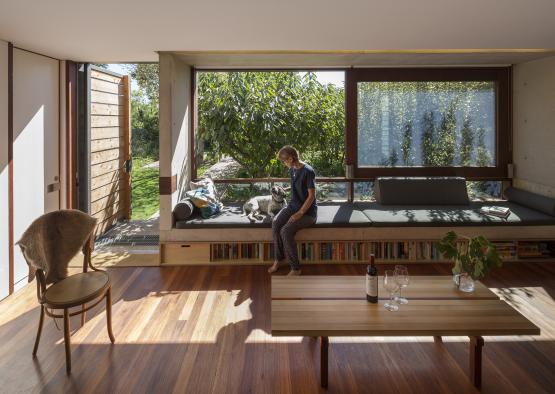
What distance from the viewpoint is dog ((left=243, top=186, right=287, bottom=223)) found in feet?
16.9

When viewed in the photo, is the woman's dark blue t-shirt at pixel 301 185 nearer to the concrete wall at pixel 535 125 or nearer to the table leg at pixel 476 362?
the table leg at pixel 476 362

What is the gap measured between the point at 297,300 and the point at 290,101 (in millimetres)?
3969

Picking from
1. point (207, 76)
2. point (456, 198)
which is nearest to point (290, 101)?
point (207, 76)

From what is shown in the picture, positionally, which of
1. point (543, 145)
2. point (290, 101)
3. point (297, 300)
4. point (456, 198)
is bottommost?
point (297, 300)

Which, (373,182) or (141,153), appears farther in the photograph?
(141,153)

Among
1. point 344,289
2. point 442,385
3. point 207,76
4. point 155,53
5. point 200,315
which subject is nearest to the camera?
point 442,385

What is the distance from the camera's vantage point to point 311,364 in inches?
110

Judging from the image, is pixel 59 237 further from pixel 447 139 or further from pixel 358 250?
pixel 447 139

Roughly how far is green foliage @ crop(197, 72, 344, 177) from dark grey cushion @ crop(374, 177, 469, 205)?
30.4 inches

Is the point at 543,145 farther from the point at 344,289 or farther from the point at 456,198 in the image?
the point at 344,289

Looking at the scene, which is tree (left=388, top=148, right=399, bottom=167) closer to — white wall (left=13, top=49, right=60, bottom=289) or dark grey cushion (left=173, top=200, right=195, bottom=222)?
dark grey cushion (left=173, top=200, right=195, bottom=222)

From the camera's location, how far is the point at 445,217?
5.09m

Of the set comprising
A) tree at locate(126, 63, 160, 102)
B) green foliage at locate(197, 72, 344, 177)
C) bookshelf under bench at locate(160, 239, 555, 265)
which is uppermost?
tree at locate(126, 63, 160, 102)

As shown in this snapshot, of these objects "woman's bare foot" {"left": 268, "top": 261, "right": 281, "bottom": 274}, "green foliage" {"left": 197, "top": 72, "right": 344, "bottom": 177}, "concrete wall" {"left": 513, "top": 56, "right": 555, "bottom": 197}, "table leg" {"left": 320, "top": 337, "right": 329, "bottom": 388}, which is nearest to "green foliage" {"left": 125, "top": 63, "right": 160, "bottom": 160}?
"green foliage" {"left": 197, "top": 72, "right": 344, "bottom": 177}
